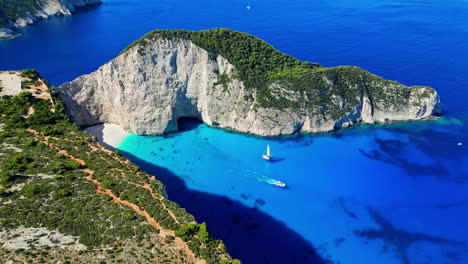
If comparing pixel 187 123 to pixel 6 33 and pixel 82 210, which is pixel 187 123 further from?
pixel 6 33

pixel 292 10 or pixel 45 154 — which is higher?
pixel 292 10

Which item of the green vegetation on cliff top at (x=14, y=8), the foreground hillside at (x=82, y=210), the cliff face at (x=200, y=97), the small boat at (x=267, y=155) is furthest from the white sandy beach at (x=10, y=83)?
the green vegetation on cliff top at (x=14, y=8)

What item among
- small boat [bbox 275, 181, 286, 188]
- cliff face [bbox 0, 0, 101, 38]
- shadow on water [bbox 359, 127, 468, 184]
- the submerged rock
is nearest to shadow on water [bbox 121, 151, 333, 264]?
small boat [bbox 275, 181, 286, 188]

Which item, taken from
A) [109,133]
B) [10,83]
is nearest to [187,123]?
[109,133]

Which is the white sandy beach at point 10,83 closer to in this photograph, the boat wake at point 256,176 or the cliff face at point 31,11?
the boat wake at point 256,176

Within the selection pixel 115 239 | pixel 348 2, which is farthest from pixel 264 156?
pixel 348 2

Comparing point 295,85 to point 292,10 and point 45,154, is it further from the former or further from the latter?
point 292,10
